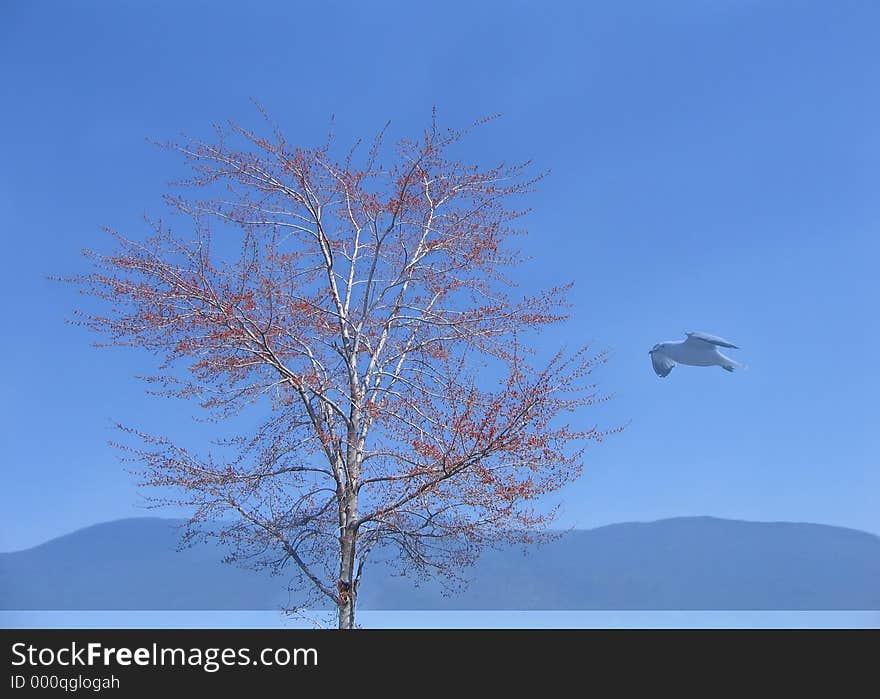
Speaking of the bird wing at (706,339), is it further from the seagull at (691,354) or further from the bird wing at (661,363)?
the bird wing at (661,363)

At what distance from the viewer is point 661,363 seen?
58.9 ft

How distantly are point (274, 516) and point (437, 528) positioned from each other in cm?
A: 191

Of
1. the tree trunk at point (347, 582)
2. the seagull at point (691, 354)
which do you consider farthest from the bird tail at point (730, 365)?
the tree trunk at point (347, 582)

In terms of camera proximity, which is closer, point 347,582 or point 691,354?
point 347,582

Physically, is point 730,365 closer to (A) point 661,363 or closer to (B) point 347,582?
(A) point 661,363

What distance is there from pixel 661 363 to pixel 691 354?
848 mm

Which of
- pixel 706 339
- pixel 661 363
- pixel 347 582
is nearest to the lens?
pixel 347 582

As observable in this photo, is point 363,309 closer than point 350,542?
No

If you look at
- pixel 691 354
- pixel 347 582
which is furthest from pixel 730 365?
pixel 347 582
